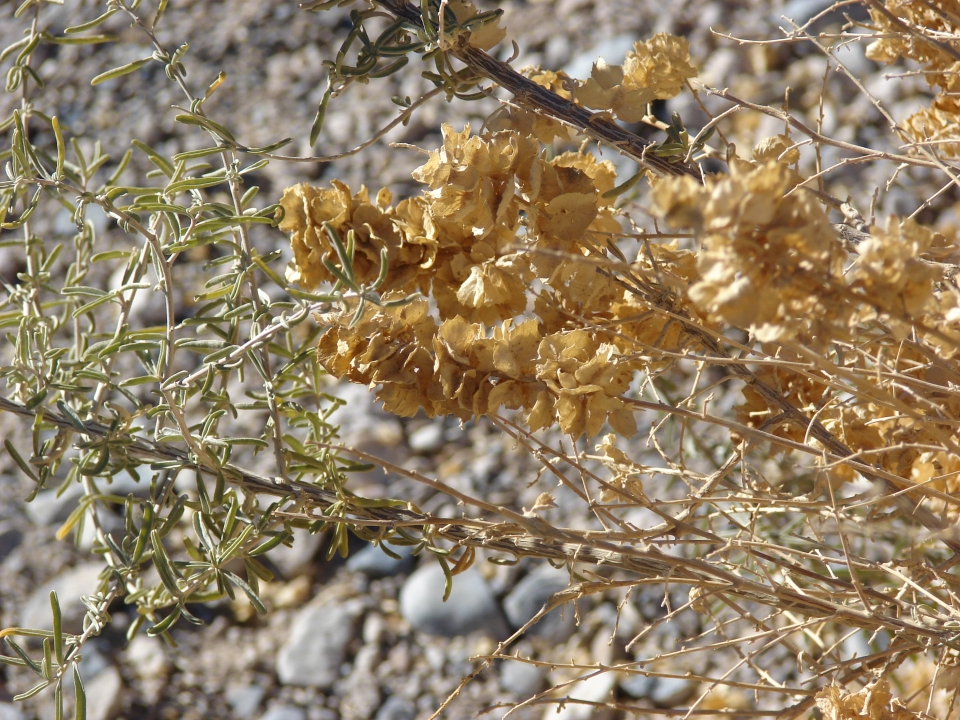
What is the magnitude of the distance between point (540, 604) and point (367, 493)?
0.36 meters

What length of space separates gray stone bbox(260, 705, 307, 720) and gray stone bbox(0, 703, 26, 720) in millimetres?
354

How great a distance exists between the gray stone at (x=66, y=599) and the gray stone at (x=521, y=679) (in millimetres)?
694

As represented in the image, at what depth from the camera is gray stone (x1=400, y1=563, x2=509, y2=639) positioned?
1410 millimetres

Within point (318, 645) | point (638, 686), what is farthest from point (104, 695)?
point (638, 686)

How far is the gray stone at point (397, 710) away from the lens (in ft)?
4.37

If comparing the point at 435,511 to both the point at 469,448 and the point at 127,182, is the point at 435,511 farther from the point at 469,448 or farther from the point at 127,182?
the point at 127,182

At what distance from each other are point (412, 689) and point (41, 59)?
1966mm

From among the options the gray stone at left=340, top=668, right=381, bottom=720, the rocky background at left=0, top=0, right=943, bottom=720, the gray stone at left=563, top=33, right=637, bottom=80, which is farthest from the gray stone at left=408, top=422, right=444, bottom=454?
the gray stone at left=563, top=33, right=637, bottom=80

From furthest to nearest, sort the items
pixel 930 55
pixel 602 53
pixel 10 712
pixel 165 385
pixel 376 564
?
pixel 602 53 < pixel 376 564 < pixel 10 712 < pixel 930 55 < pixel 165 385

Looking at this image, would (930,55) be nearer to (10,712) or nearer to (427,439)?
(427,439)

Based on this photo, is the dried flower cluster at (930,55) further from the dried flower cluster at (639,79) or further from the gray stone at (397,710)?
the gray stone at (397,710)

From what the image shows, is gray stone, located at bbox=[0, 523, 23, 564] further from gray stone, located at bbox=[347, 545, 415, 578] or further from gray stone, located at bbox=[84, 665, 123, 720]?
gray stone, located at bbox=[347, 545, 415, 578]

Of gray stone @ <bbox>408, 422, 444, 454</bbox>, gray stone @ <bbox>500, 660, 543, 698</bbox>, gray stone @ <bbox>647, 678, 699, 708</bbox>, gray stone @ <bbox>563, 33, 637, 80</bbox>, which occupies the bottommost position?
gray stone @ <bbox>647, 678, 699, 708</bbox>

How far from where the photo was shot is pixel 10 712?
1.28 meters
